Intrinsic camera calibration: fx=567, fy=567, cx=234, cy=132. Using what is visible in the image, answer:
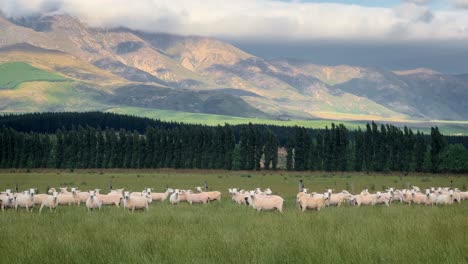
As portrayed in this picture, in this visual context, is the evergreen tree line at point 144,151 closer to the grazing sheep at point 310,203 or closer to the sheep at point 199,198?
the sheep at point 199,198

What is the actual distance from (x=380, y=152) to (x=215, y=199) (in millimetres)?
109314

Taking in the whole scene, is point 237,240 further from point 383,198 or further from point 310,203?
point 383,198

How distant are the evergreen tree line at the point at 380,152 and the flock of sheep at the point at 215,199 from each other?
9645cm

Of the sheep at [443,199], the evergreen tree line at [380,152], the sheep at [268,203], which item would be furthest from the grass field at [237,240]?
the evergreen tree line at [380,152]

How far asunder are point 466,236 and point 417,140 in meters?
133

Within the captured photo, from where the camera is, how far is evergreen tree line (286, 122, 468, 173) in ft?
450

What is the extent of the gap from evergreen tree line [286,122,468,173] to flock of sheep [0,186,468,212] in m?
96.4

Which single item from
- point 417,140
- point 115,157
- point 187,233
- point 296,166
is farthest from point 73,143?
point 187,233

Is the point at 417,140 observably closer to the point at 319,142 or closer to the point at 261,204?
the point at 319,142

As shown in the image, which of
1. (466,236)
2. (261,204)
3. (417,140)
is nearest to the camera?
(466,236)

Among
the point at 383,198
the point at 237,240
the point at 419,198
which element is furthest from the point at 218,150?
the point at 237,240

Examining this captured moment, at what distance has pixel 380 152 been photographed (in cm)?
14800

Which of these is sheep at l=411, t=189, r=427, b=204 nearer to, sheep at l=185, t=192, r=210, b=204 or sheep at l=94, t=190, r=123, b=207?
sheep at l=185, t=192, r=210, b=204

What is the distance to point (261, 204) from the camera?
34.0 metres
